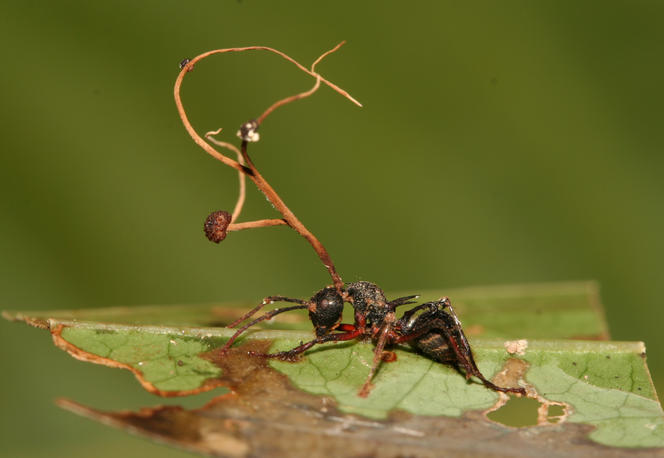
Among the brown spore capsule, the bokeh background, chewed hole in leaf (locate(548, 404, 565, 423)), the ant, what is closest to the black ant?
the ant

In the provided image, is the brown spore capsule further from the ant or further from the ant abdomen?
the ant abdomen

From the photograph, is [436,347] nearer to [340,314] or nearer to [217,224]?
[340,314]

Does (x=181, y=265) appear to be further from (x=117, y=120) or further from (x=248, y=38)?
(x=248, y=38)

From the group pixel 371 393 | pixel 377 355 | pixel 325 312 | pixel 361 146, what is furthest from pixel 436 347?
pixel 361 146

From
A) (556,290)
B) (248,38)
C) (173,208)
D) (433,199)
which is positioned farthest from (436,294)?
(248,38)

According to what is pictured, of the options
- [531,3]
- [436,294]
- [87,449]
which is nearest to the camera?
[87,449]

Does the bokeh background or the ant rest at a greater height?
the bokeh background

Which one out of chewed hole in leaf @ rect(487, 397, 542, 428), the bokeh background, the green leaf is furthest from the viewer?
the bokeh background

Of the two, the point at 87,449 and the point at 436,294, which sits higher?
the point at 436,294
